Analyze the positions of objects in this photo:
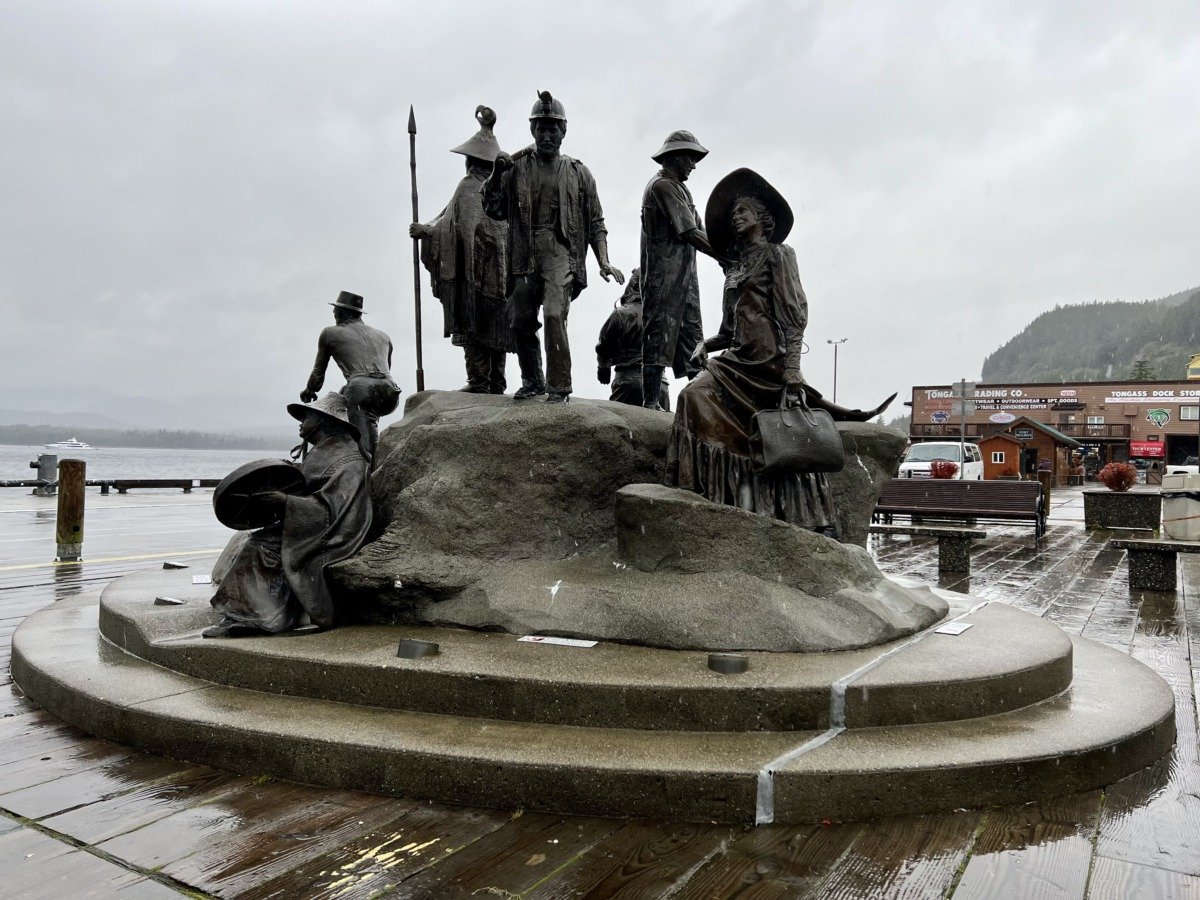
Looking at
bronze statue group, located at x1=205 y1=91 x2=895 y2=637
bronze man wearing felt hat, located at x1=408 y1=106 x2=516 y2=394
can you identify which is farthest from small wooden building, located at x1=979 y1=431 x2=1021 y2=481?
bronze man wearing felt hat, located at x1=408 y1=106 x2=516 y2=394

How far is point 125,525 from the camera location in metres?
14.2

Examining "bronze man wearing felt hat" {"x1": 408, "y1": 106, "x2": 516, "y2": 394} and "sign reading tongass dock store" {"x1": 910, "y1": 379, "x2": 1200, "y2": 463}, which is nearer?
"bronze man wearing felt hat" {"x1": 408, "y1": 106, "x2": 516, "y2": 394}

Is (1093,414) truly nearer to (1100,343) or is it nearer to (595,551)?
(595,551)

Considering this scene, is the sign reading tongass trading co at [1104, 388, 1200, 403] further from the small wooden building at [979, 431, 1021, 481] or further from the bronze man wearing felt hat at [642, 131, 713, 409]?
the bronze man wearing felt hat at [642, 131, 713, 409]

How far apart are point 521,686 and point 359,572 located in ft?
4.83

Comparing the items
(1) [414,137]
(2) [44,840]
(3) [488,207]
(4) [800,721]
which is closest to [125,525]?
(1) [414,137]

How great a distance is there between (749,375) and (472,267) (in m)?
2.75

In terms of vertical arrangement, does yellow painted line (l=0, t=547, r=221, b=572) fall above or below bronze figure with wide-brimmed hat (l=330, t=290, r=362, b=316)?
below

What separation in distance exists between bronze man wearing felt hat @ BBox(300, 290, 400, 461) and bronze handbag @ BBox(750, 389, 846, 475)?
2470mm

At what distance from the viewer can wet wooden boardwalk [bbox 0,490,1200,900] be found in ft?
7.95

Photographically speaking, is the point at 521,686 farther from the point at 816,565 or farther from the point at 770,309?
A: the point at 770,309

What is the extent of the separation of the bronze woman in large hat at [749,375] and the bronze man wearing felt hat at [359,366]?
205 centimetres

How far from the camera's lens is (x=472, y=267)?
21.8 ft

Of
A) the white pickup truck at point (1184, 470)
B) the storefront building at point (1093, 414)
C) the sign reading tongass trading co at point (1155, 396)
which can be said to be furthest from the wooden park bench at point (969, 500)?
the sign reading tongass trading co at point (1155, 396)
